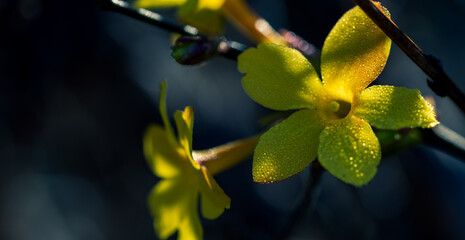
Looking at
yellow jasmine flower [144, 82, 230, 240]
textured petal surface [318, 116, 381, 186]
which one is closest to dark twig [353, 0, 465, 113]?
textured petal surface [318, 116, 381, 186]

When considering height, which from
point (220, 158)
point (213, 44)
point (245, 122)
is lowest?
point (245, 122)

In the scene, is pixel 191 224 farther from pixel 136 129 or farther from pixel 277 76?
pixel 136 129

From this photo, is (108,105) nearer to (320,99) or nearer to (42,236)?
(42,236)

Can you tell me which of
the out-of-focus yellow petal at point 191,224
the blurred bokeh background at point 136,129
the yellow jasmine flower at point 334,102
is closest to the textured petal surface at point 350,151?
the yellow jasmine flower at point 334,102

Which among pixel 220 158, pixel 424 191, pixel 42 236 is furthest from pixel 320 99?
pixel 42 236

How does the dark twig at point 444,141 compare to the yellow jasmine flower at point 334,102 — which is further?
the dark twig at point 444,141

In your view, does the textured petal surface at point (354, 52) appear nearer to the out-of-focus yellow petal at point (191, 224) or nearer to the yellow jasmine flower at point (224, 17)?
the out-of-focus yellow petal at point (191, 224)

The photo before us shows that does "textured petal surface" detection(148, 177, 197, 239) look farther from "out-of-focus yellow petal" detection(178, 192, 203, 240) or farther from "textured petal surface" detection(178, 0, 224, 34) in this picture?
"textured petal surface" detection(178, 0, 224, 34)
